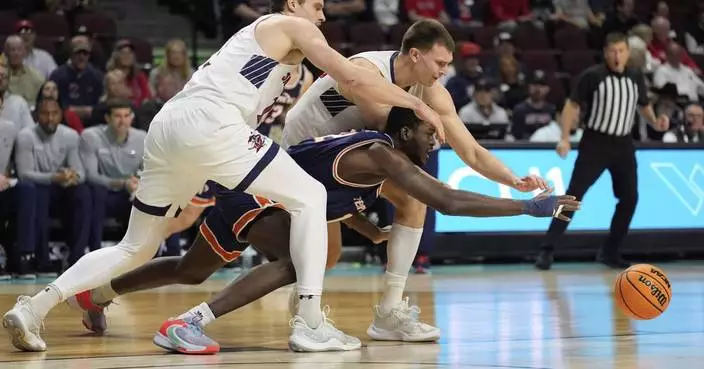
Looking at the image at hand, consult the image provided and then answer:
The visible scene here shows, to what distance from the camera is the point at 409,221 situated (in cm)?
627

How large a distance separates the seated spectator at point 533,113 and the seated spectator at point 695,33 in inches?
169

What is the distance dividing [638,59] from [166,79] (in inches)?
184

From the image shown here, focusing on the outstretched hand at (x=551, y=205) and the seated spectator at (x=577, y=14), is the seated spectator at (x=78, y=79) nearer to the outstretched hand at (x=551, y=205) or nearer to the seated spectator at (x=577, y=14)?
the seated spectator at (x=577, y=14)

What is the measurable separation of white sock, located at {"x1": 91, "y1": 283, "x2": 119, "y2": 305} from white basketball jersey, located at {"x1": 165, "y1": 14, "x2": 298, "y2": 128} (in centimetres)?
108

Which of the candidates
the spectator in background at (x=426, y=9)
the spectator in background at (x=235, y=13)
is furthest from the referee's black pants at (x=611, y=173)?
the spectator in background at (x=426, y=9)

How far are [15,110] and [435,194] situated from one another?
627cm

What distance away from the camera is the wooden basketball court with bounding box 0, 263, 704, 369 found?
17.3 feet

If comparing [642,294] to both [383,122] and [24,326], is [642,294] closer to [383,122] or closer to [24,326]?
[383,122]

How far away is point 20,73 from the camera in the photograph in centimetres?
1206

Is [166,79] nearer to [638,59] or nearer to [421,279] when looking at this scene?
[421,279]

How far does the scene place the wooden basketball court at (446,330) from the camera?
5262mm

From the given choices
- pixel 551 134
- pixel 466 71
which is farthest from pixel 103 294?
pixel 466 71

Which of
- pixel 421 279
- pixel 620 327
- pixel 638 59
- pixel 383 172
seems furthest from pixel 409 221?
pixel 638 59

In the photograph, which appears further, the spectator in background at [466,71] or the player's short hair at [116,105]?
the spectator in background at [466,71]
